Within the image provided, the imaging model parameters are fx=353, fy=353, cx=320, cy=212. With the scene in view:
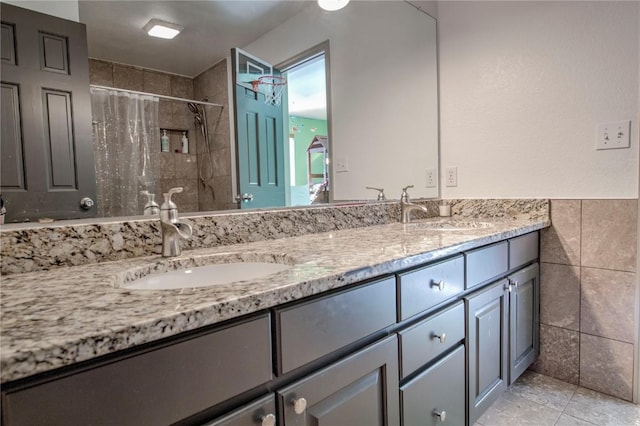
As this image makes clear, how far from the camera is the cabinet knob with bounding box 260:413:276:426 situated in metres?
0.60

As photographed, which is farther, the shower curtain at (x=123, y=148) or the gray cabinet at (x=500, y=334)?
the gray cabinet at (x=500, y=334)

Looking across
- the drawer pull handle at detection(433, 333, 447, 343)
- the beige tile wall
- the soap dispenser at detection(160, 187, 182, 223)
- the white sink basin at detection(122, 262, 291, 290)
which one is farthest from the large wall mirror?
the drawer pull handle at detection(433, 333, 447, 343)

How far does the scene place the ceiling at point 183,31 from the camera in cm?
96

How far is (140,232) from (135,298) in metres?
0.44

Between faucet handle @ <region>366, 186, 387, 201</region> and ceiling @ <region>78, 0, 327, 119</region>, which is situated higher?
ceiling @ <region>78, 0, 327, 119</region>

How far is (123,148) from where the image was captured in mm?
973

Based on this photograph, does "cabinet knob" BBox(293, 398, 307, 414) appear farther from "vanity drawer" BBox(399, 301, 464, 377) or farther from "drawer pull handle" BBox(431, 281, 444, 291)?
"drawer pull handle" BBox(431, 281, 444, 291)

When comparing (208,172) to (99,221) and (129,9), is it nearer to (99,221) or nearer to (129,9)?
(99,221)

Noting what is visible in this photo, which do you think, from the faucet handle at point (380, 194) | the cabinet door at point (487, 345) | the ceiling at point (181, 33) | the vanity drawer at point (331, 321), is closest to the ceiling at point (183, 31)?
the ceiling at point (181, 33)

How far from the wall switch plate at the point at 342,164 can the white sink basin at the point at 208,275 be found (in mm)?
917

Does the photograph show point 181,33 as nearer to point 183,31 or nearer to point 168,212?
point 183,31

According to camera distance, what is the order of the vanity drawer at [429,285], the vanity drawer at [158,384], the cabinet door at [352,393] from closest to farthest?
the vanity drawer at [158,384], the cabinet door at [352,393], the vanity drawer at [429,285]

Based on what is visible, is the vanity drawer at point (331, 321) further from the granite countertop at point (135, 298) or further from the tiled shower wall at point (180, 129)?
the tiled shower wall at point (180, 129)

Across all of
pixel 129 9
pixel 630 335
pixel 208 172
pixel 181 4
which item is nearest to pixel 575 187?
pixel 630 335
